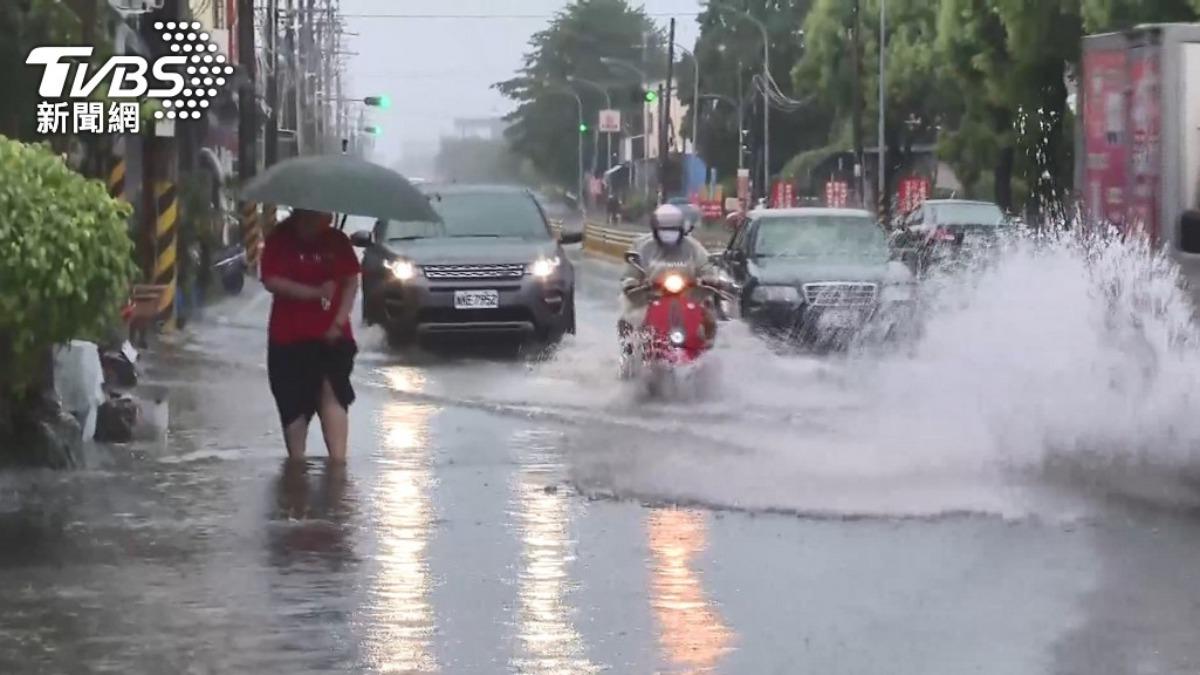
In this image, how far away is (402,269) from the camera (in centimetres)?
2317

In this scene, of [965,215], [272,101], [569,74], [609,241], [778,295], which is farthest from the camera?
[569,74]

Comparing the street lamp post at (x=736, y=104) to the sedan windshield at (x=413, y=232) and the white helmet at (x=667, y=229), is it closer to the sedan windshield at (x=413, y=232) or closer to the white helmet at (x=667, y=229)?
the sedan windshield at (x=413, y=232)

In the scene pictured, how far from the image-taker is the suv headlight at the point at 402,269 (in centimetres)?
2305

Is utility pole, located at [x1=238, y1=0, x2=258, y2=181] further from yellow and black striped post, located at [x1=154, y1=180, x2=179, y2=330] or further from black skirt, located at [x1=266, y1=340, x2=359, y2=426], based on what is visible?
black skirt, located at [x1=266, y1=340, x2=359, y2=426]

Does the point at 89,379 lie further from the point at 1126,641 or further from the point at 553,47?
the point at 553,47

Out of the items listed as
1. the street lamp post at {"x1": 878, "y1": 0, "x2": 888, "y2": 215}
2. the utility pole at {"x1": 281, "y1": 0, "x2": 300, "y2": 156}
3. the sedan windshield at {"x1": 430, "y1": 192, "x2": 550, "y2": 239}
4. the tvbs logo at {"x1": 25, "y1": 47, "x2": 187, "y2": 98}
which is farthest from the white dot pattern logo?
the utility pole at {"x1": 281, "y1": 0, "x2": 300, "y2": 156}

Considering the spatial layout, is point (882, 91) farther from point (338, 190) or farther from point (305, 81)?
point (338, 190)

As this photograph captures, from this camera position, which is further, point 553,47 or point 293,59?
point 553,47

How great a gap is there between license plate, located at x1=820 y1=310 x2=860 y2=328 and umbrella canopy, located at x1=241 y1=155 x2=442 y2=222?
10688 millimetres

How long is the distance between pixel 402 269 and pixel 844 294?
171 inches

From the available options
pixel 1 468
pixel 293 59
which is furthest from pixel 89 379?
pixel 293 59

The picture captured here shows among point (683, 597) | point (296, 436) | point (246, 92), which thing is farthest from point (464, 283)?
point (246, 92)

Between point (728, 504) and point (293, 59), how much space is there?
65.3 meters

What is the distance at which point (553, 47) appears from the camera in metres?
153
